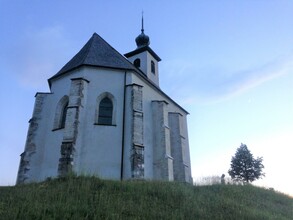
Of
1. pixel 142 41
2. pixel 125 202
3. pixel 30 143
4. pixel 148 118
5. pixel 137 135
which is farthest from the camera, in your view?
pixel 142 41

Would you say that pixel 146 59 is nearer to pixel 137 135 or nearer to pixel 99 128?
pixel 99 128

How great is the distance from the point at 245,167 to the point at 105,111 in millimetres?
18172

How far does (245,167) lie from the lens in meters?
29.8

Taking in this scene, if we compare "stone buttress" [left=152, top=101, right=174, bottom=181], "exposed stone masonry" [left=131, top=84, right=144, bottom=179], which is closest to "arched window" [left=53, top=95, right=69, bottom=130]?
"exposed stone masonry" [left=131, top=84, right=144, bottom=179]

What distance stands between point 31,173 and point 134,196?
28.1 ft

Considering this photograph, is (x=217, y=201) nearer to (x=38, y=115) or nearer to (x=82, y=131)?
(x=82, y=131)

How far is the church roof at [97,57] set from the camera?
1852cm

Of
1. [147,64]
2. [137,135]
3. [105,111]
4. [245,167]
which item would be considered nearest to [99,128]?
[105,111]

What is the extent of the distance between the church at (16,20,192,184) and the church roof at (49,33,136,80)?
0.06 meters

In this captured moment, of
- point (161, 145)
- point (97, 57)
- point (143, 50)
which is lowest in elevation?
point (161, 145)

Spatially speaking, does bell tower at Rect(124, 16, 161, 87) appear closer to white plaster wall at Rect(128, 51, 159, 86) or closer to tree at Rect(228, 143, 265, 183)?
white plaster wall at Rect(128, 51, 159, 86)

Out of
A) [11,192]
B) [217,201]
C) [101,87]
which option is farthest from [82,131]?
[217,201]

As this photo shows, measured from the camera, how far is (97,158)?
1611 centimetres

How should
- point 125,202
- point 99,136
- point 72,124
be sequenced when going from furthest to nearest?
1. point 99,136
2. point 72,124
3. point 125,202
